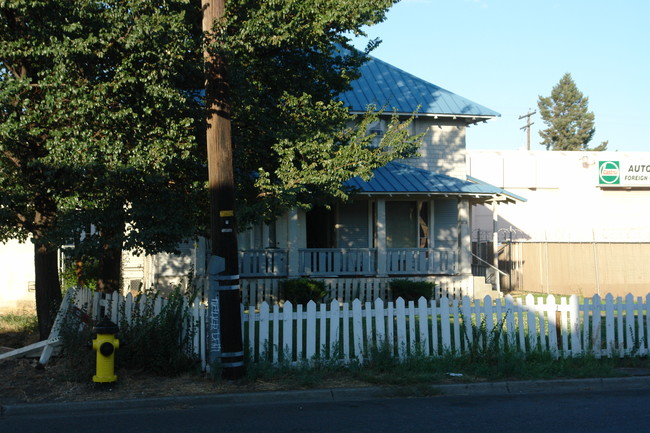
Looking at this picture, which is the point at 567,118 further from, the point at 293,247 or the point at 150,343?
the point at 150,343

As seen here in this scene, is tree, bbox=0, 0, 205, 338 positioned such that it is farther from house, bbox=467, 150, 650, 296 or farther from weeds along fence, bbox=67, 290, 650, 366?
house, bbox=467, 150, 650, 296

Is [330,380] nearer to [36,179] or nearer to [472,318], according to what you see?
[472,318]

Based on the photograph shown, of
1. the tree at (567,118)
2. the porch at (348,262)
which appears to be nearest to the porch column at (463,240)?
the porch at (348,262)

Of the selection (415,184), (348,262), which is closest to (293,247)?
(348,262)

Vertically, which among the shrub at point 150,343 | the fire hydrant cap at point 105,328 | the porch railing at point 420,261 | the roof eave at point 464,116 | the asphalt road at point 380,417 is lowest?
the asphalt road at point 380,417

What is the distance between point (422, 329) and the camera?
10.5m

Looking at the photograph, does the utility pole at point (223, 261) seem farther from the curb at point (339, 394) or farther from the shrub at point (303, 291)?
the shrub at point (303, 291)

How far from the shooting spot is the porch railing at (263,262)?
1964cm

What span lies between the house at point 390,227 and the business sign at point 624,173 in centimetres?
1626

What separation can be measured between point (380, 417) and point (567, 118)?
6982 centimetres

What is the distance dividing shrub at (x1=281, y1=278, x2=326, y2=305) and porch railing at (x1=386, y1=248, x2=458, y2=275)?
2713mm

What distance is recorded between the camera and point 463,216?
69.9 ft

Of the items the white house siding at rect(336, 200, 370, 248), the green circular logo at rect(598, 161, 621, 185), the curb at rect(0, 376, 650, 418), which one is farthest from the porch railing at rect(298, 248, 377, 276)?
the green circular logo at rect(598, 161, 621, 185)

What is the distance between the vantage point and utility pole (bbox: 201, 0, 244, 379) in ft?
30.7
